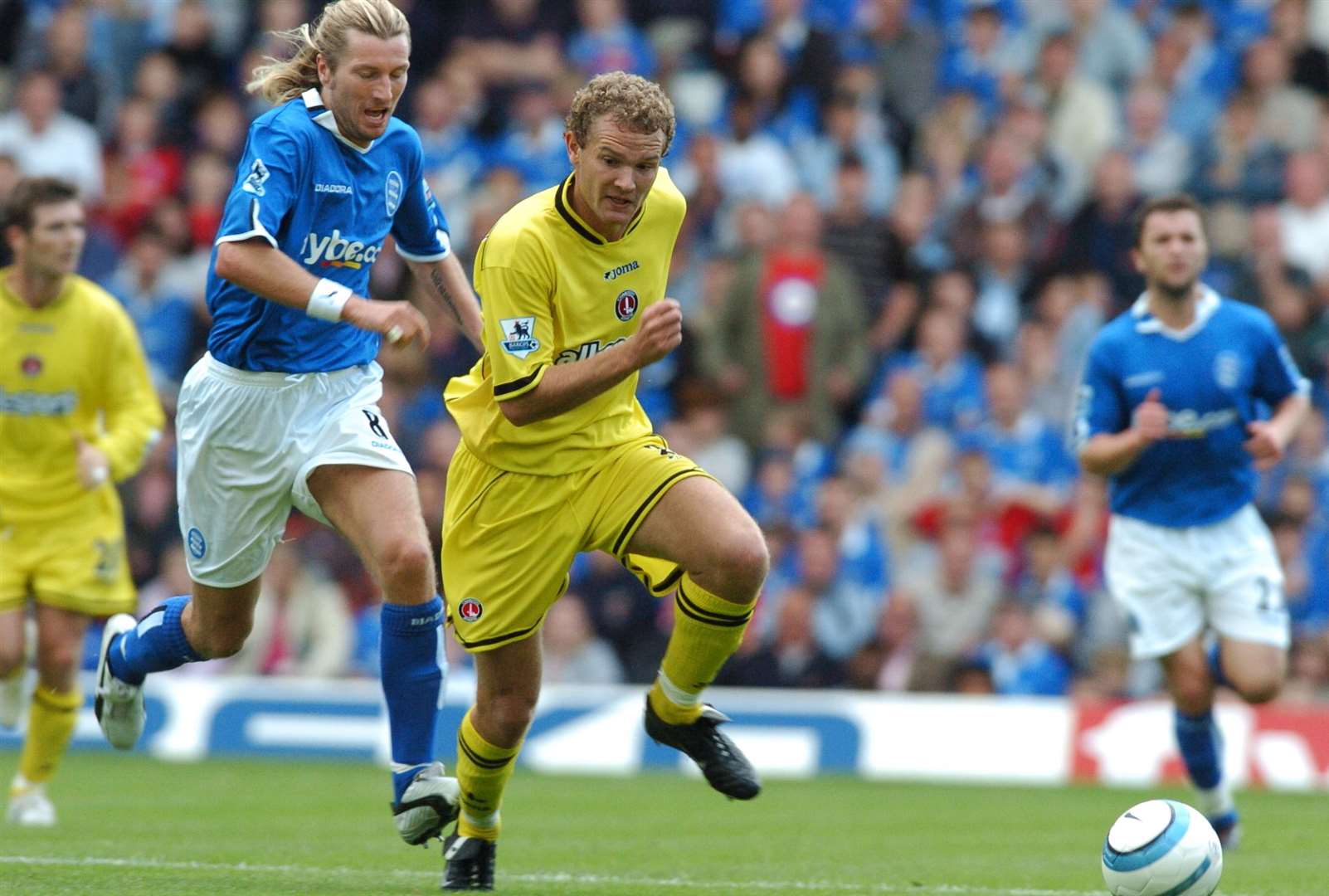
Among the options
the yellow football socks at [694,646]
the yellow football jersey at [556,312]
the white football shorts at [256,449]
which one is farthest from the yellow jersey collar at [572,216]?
the yellow football socks at [694,646]

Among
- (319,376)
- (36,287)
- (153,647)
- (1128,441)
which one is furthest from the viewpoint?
(36,287)

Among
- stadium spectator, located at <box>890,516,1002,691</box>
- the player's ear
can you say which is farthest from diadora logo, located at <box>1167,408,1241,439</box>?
the player's ear

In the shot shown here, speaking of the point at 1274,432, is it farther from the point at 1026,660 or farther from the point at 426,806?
the point at 1026,660

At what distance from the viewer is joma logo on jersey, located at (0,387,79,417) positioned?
10320mm

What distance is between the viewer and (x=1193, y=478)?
9.74 meters

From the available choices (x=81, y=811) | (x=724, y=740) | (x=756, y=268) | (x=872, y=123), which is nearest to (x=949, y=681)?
(x=756, y=268)

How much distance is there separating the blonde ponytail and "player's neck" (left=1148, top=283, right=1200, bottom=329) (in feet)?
13.6

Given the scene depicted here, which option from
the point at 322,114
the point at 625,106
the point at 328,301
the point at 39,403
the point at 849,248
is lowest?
the point at 39,403

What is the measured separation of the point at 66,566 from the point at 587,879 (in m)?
3.82

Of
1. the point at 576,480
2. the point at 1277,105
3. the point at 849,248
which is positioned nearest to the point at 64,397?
the point at 576,480

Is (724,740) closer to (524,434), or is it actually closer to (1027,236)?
(524,434)

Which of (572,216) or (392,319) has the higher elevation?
(572,216)

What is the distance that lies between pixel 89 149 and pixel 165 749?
544cm

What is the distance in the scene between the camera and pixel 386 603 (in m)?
7.19
